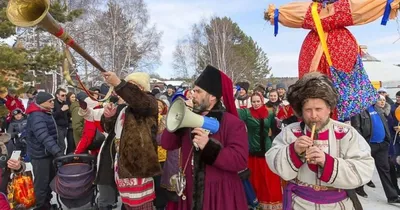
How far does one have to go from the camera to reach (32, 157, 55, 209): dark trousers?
210 inches

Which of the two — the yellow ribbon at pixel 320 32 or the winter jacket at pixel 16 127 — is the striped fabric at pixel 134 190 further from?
the winter jacket at pixel 16 127

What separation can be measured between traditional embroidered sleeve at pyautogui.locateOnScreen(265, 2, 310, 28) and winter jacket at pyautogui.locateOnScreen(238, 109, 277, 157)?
2.19 meters

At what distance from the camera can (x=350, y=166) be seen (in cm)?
220

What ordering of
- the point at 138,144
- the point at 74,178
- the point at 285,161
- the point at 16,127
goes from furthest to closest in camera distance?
the point at 16,127
the point at 74,178
the point at 138,144
the point at 285,161

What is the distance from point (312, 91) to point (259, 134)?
292 centimetres

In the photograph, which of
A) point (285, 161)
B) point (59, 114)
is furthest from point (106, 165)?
point (59, 114)

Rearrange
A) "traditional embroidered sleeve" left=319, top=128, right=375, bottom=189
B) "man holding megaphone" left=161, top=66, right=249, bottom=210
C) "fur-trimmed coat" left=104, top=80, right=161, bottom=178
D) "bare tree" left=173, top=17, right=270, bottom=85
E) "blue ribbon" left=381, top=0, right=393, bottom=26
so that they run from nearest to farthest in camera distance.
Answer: "traditional embroidered sleeve" left=319, top=128, right=375, bottom=189 < "man holding megaphone" left=161, top=66, right=249, bottom=210 < "blue ribbon" left=381, top=0, right=393, bottom=26 < "fur-trimmed coat" left=104, top=80, right=161, bottom=178 < "bare tree" left=173, top=17, right=270, bottom=85

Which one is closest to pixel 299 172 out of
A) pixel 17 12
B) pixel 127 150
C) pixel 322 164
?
pixel 322 164

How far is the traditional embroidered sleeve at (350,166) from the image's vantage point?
2137 millimetres

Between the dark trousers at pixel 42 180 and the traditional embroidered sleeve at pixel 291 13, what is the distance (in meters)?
4.10

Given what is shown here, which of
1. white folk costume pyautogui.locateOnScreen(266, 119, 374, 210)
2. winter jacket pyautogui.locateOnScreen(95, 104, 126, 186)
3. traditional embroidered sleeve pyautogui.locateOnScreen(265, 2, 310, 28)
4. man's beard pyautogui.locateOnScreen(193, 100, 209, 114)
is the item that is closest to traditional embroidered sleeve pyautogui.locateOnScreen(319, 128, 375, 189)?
white folk costume pyautogui.locateOnScreen(266, 119, 374, 210)

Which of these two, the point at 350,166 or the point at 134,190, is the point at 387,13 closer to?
the point at 350,166

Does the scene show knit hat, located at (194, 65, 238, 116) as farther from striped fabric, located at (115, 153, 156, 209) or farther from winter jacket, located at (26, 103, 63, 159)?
winter jacket, located at (26, 103, 63, 159)

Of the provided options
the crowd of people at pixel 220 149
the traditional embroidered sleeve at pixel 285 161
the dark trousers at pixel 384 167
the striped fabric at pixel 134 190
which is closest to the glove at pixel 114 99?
the crowd of people at pixel 220 149
